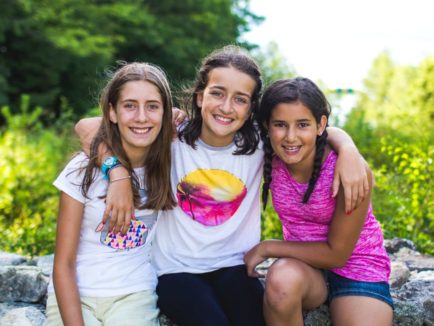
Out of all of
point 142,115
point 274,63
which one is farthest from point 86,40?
point 142,115

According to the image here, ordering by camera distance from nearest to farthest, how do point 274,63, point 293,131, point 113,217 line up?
point 113,217
point 293,131
point 274,63

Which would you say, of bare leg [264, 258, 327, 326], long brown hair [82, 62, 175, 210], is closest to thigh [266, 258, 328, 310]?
bare leg [264, 258, 327, 326]

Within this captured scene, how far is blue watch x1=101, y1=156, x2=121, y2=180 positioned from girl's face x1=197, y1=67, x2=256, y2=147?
462mm

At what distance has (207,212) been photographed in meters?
2.48

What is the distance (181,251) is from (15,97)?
476 inches

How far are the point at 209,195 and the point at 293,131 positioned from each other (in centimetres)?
49

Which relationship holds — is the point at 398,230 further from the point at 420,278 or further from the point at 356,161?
the point at 356,161

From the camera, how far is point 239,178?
8.25 ft

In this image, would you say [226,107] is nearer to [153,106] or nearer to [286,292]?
[153,106]

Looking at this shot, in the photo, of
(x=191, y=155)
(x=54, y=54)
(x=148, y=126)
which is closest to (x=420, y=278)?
(x=191, y=155)

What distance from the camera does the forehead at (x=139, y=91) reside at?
2.39 metres

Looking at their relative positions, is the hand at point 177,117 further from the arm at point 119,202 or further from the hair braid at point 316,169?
the hair braid at point 316,169

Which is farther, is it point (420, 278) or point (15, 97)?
point (15, 97)

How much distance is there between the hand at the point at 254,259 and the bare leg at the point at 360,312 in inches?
15.1
